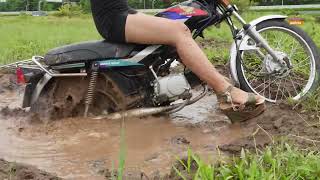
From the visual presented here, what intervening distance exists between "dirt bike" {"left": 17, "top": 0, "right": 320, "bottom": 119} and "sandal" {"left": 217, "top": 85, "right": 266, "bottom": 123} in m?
0.39

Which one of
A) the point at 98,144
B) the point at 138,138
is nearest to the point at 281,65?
the point at 138,138

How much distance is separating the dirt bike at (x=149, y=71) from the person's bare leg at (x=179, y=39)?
0.62 ft

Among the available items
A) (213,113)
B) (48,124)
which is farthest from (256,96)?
(48,124)

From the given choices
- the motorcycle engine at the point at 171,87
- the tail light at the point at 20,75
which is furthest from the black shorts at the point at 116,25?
the tail light at the point at 20,75

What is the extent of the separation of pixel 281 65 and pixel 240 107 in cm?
71

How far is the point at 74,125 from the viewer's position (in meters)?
4.89

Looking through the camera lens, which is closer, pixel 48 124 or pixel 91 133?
pixel 91 133

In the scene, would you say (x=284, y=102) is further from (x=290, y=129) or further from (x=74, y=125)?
(x=74, y=125)

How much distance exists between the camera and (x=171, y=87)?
4852mm

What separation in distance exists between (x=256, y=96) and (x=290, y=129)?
0.49 m

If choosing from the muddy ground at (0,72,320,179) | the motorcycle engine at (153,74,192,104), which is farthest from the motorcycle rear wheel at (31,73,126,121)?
the motorcycle engine at (153,74,192,104)

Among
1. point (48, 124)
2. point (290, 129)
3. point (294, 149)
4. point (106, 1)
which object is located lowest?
point (48, 124)

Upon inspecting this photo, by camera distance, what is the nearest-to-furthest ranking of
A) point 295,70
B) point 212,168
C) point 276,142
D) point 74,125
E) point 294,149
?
point 212,168 < point 294,149 < point 276,142 < point 74,125 < point 295,70

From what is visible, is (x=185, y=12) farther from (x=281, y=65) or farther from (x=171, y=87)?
(x=281, y=65)
